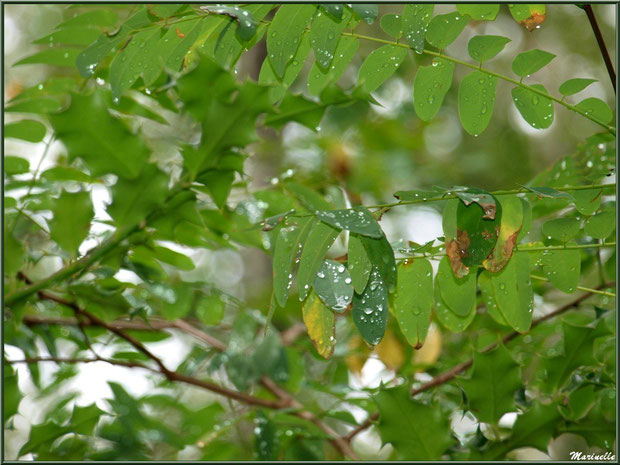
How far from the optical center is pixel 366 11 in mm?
655

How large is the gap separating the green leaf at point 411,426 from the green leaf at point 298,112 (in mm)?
333

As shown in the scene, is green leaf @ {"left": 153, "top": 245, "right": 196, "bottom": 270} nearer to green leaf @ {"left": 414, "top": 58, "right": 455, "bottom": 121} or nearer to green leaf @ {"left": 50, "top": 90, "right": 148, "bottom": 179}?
green leaf @ {"left": 50, "top": 90, "right": 148, "bottom": 179}

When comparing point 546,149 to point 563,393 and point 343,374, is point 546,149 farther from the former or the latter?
point 563,393

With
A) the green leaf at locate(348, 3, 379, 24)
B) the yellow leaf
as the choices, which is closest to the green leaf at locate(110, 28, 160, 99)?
the green leaf at locate(348, 3, 379, 24)

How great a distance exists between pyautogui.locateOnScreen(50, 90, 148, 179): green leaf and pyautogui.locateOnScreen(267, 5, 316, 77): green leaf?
0.21 metres

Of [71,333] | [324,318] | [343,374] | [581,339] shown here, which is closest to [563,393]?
[581,339]

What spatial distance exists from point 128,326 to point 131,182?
1.82 feet

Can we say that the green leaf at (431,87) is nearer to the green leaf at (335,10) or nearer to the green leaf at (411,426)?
the green leaf at (335,10)

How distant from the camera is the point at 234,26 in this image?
2.39 ft

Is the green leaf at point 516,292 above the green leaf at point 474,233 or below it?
below

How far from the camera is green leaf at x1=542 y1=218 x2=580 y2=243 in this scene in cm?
74

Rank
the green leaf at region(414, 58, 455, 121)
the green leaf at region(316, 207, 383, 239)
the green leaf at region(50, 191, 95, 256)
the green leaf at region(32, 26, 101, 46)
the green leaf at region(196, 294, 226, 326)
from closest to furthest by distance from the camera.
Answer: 1. the green leaf at region(316, 207, 383, 239)
2. the green leaf at region(50, 191, 95, 256)
3. the green leaf at region(414, 58, 455, 121)
4. the green leaf at region(32, 26, 101, 46)
5. the green leaf at region(196, 294, 226, 326)

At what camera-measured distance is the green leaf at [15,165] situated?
0.94m

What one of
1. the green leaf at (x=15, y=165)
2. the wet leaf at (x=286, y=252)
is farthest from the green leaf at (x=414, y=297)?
the green leaf at (x=15, y=165)
